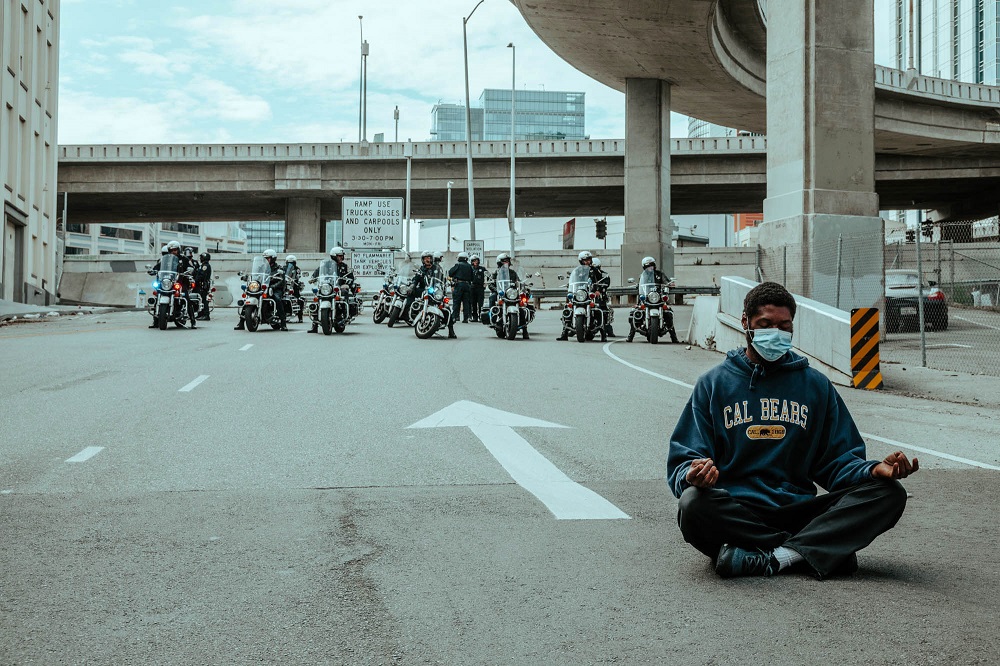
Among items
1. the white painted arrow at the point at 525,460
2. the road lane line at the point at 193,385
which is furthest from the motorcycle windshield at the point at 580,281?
the white painted arrow at the point at 525,460

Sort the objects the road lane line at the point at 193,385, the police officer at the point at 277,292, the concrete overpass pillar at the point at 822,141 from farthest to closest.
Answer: the police officer at the point at 277,292 < the concrete overpass pillar at the point at 822,141 < the road lane line at the point at 193,385

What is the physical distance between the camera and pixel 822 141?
22.9 metres

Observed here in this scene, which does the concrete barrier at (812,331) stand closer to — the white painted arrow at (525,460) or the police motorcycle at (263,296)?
the white painted arrow at (525,460)

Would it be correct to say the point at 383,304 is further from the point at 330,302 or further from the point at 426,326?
the point at 426,326

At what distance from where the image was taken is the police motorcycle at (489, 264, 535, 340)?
24.1m

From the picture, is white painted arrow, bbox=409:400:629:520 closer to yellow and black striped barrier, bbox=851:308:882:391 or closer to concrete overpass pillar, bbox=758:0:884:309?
yellow and black striped barrier, bbox=851:308:882:391

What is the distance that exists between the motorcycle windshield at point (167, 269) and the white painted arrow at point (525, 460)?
14.5m

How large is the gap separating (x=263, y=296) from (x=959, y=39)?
81208 millimetres

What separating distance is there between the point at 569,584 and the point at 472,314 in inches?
1168

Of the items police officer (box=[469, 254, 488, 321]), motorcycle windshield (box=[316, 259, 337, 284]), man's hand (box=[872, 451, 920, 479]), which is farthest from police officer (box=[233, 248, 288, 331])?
man's hand (box=[872, 451, 920, 479])

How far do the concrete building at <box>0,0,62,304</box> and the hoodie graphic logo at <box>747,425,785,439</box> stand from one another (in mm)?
38442

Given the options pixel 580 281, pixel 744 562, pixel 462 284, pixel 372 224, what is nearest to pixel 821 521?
pixel 744 562

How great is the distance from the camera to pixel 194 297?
26.4 metres

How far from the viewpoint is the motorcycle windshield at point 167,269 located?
24.8m
